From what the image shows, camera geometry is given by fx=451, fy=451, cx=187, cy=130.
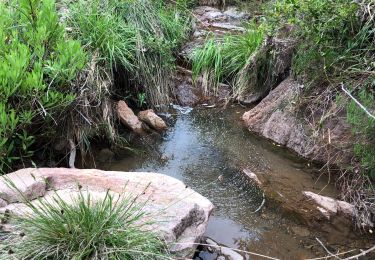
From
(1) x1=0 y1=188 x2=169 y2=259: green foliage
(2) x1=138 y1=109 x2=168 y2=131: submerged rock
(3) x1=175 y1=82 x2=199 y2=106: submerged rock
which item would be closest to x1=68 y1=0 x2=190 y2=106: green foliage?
(3) x1=175 y1=82 x2=199 y2=106: submerged rock

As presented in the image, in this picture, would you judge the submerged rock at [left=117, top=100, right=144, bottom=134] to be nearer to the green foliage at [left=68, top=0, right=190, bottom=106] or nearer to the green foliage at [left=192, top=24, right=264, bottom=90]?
the green foliage at [left=68, top=0, right=190, bottom=106]

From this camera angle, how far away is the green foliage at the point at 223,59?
18.1 ft

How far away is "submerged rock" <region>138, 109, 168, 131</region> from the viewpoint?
4.77 meters

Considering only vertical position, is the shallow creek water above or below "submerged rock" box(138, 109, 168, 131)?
below

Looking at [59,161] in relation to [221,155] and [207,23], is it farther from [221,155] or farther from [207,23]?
[207,23]

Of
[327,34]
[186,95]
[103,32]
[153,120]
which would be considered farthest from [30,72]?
[327,34]

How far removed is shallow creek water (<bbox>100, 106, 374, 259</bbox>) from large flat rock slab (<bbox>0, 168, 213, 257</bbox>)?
0.97 ft

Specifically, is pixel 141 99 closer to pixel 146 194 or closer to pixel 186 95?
pixel 186 95

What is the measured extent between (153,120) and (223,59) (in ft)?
4.68

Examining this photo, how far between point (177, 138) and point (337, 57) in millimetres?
1744

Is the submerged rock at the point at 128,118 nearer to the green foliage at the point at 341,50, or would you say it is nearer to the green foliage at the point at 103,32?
the green foliage at the point at 103,32

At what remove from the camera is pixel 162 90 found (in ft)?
17.4

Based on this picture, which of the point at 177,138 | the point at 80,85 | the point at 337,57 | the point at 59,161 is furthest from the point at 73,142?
the point at 337,57

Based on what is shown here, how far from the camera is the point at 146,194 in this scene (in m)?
2.96
